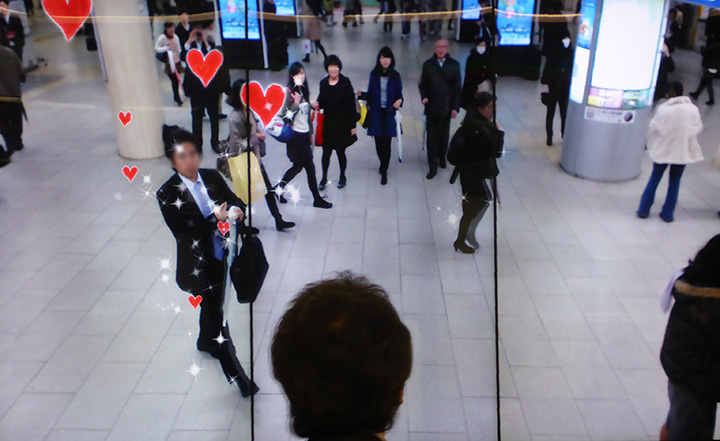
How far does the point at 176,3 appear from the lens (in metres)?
2.35

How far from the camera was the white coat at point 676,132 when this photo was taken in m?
2.12

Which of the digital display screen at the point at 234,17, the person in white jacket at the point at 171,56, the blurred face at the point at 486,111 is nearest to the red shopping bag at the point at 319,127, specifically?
the digital display screen at the point at 234,17

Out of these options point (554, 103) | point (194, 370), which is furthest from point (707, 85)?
point (194, 370)

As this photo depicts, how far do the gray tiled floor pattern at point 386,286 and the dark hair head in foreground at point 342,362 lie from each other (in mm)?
911

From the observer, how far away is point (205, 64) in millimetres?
1902

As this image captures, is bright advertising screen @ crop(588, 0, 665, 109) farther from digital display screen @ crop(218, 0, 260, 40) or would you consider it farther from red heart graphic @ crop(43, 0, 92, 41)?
red heart graphic @ crop(43, 0, 92, 41)

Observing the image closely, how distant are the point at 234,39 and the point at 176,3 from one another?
399mm

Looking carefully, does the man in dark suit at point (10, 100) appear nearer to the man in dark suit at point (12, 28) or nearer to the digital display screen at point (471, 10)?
the man in dark suit at point (12, 28)

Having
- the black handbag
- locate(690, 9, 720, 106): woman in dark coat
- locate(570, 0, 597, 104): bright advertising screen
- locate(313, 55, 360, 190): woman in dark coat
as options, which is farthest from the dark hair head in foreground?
locate(690, 9, 720, 106): woman in dark coat

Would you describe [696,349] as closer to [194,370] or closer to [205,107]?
[194,370]

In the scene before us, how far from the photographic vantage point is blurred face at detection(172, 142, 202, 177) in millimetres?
1272

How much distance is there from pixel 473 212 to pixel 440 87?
62 cm

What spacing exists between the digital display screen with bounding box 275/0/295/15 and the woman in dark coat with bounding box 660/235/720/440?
62.7 inches

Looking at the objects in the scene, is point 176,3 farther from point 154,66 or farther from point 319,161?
point 319,161
